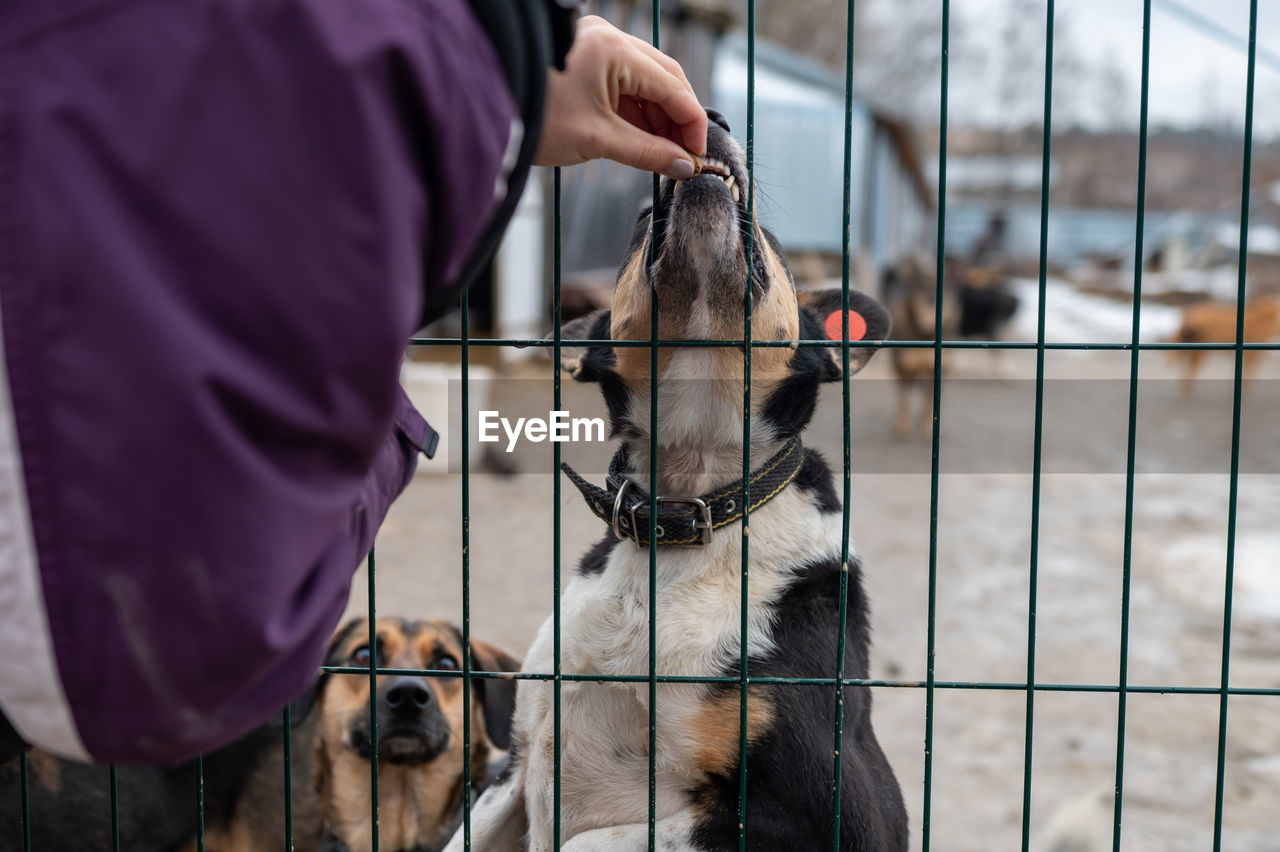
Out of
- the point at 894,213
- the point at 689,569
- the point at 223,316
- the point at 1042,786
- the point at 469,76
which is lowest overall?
the point at 1042,786

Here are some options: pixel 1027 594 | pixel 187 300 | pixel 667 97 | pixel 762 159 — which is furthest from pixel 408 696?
pixel 762 159

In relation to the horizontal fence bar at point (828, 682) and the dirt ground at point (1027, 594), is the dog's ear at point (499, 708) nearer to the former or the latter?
the horizontal fence bar at point (828, 682)

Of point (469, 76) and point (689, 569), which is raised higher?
point (469, 76)

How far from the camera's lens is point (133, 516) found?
75cm

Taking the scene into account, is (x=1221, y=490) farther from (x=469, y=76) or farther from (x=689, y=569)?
(x=469, y=76)

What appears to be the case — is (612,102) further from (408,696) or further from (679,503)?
(408,696)

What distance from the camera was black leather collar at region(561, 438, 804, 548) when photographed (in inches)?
90.0

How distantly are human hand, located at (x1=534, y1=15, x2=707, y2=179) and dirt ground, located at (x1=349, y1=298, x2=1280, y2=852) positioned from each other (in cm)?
228

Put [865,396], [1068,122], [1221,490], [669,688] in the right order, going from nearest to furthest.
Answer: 1. [669,688]
2. [1221,490]
3. [865,396]
4. [1068,122]

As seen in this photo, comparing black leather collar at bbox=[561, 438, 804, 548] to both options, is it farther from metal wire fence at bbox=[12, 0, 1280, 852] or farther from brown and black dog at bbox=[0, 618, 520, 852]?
brown and black dog at bbox=[0, 618, 520, 852]

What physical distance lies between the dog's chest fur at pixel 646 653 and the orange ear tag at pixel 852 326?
41 centimetres

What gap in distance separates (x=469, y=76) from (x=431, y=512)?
7.10m

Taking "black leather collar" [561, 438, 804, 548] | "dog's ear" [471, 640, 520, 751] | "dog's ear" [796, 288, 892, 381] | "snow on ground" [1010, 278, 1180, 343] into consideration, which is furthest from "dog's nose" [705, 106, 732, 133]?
"snow on ground" [1010, 278, 1180, 343]

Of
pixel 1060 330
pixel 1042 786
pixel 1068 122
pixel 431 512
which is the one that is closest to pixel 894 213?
pixel 1060 330
